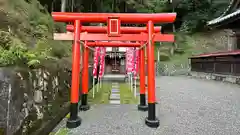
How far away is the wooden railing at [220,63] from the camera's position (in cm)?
814

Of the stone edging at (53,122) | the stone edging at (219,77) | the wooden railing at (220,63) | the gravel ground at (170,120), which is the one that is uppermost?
the wooden railing at (220,63)

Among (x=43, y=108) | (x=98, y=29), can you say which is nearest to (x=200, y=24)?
(x=98, y=29)

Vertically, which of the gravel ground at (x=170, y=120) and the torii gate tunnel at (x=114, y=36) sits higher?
the torii gate tunnel at (x=114, y=36)

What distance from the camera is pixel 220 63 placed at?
9.66m

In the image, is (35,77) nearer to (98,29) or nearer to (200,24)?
(98,29)

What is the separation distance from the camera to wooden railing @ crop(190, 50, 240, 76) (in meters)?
8.14

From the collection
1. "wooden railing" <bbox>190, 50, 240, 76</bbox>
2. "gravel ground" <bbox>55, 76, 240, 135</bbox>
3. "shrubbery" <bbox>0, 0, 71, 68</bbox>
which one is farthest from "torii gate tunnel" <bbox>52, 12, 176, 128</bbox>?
"wooden railing" <bbox>190, 50, 240, 76</bbox>

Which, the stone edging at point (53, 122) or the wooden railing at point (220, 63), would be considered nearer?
the stone edging at point (53, 122)

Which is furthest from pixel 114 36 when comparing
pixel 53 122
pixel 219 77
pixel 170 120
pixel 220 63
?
pixel 219 77

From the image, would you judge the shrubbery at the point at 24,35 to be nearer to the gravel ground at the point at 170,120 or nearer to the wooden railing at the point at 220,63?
the gravel ground at the point at 170,120

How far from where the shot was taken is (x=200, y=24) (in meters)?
21.7

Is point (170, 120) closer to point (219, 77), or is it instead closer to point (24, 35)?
point (24, 35)

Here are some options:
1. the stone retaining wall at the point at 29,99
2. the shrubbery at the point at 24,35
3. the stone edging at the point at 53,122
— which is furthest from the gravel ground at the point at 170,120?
the shrubbery at the point at 24,35

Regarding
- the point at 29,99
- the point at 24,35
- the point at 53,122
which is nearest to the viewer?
the point at 29,99
